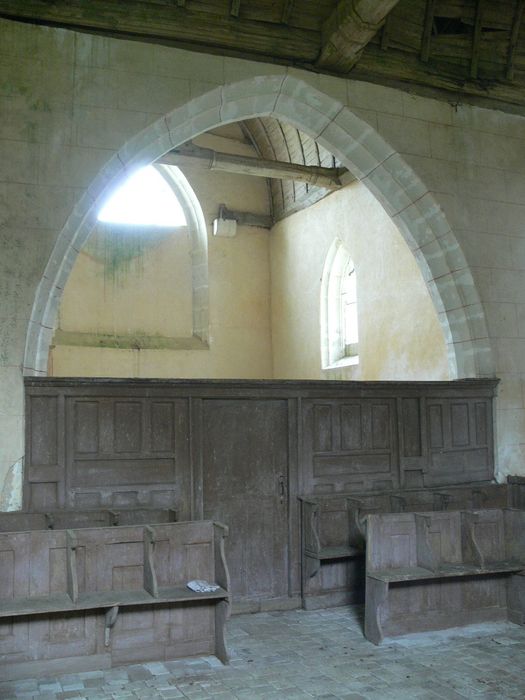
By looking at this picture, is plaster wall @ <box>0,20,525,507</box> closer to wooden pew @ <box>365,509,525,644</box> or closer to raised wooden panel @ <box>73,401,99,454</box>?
raised wooden panel @ <box>73,401,99,454</box>

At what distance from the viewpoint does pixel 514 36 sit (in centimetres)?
695

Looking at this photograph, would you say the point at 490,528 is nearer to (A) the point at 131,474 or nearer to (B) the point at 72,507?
(A) the point at 131,474

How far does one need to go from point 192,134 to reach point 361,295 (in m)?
4.49

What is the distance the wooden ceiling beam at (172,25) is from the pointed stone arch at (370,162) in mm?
277

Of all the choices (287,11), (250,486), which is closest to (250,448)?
(250,486)

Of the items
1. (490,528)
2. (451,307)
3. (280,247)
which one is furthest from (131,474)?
(280,247)

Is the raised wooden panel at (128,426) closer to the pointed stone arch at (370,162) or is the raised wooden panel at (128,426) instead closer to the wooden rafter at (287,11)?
the pointed stone arch at (370,162)

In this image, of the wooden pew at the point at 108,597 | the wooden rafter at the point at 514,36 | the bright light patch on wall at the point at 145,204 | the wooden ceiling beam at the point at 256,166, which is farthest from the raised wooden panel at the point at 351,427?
the bright light patch on wall at the point at 145,204

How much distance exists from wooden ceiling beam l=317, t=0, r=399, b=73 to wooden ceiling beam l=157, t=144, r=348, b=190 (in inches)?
145

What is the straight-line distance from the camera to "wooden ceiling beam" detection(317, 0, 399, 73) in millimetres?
5793

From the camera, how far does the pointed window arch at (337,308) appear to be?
11.0 meters

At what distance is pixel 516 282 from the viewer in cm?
706

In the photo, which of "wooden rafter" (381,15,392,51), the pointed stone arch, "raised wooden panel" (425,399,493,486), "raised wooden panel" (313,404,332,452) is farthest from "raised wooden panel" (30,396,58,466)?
"wooden rafter" (381,15,392,51)

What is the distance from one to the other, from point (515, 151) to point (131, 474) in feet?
16.2
